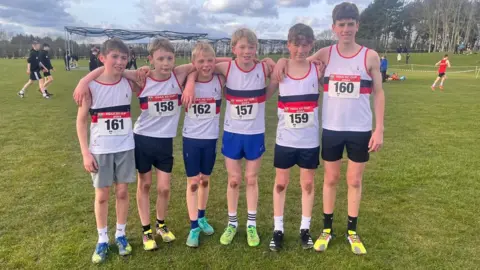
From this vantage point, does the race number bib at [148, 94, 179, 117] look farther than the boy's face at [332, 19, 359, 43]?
Yes

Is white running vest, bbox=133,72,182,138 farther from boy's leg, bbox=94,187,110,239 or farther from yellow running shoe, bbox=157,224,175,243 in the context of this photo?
yellow running shoe, bbox=157,224,175,243

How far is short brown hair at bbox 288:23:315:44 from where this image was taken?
3043mm

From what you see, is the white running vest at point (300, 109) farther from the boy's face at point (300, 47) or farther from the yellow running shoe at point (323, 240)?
the yellow running shoe at point (323, 240)

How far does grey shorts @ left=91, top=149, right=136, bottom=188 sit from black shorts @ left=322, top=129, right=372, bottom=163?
1.72 metres

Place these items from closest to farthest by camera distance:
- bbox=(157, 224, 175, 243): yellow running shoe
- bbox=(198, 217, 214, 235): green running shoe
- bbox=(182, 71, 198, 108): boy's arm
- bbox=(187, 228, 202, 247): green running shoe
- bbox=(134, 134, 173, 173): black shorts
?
bbox=(182, 71, 198, 108): boy's arm < bbox=(134, 134, 173, 173): black shorts < bbox=(187, 228, 202, 247): green running shoe < bbox=(157, 224, 175, 243): yellow running shoe < bbox=(198, 217, 214, 235): green running shoe

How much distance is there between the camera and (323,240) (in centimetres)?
333

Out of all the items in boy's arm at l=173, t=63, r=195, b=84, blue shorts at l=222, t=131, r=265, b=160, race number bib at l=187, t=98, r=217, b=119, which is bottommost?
blue shorts at l=222, t=131, r=265, b=160

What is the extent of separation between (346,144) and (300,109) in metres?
0.53

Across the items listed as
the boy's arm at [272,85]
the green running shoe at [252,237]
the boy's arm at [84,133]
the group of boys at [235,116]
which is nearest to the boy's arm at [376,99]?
the group of boys at [235,116]

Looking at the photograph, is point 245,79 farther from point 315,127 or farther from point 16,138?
point 16,138

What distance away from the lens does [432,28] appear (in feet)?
227

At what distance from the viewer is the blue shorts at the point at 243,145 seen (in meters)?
3.25

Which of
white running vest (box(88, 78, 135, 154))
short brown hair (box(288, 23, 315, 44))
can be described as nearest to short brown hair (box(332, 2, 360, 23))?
short brown hair (box(288, 23, 315, 44))

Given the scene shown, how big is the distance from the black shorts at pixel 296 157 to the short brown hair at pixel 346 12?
1.15 meters
